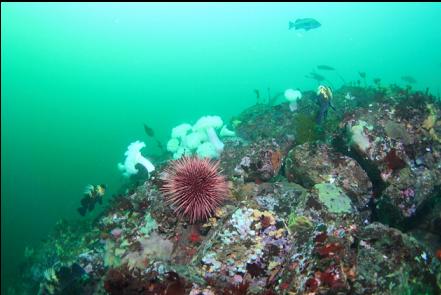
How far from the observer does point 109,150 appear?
52.5 meters

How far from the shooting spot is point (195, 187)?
481 cm

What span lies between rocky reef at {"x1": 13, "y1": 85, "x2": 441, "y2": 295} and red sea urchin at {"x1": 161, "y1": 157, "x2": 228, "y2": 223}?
1.13ft

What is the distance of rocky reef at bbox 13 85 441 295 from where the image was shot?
3.77 m

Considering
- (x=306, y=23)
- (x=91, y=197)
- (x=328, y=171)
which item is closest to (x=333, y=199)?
(x=328, y=171)

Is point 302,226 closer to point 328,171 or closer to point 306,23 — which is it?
point 328,171

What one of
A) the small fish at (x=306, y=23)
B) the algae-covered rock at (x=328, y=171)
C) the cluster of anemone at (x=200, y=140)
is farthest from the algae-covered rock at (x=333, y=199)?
the small fish at (x=306, y=23)

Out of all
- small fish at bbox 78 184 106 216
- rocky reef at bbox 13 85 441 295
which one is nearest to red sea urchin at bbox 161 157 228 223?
rocky reef at bbox 13 85 441 295

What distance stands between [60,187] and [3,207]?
221 inches

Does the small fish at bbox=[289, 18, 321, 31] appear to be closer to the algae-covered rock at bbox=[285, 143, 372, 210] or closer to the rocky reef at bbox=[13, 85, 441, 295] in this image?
the rocky reef at bbox=[13, 85, 441, 295]

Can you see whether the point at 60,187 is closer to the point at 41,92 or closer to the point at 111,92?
the point at 41,92

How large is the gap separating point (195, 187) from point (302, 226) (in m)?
1.69

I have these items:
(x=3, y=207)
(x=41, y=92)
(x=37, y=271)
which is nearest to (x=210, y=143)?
(x=37, y=271)

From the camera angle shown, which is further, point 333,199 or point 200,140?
point 200,140

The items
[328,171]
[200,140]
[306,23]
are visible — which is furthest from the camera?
[306,23]
